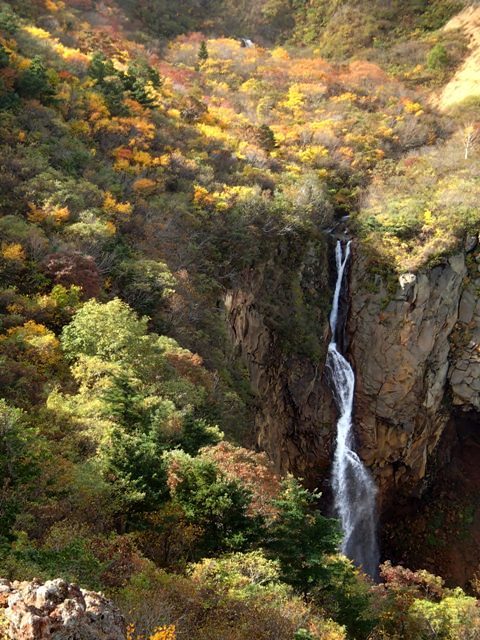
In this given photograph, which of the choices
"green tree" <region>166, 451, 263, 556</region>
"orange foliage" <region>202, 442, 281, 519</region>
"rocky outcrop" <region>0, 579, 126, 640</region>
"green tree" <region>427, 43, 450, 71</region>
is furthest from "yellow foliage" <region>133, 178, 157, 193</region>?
"green tree" <region>427, 43, 450, 71</region>

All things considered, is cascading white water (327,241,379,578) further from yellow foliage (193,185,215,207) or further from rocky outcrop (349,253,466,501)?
yellow foliage (193,185,215,207)

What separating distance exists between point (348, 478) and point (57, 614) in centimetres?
2422

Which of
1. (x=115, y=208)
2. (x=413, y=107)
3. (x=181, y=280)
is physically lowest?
(x=181, y=280)

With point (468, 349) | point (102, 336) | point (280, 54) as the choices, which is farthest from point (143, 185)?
point (280, 54)

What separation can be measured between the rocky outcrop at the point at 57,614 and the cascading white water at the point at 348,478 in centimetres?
2266

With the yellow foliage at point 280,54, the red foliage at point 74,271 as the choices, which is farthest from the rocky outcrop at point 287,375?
the yellow foliage at point 280,54

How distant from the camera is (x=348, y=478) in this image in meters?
27.8

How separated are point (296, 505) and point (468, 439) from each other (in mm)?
25082

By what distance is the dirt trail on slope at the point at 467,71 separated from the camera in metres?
41.8

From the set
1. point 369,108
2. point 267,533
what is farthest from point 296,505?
point 369,108

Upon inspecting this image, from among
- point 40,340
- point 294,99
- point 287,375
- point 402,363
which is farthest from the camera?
point 294,99

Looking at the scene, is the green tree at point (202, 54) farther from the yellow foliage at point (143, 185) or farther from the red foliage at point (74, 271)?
the red foliage at point (74, 271)

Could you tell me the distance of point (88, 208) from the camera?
21484 millimetres

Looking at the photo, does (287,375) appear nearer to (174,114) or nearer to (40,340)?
(40,340)
